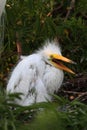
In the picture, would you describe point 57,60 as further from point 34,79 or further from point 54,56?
point 34,79

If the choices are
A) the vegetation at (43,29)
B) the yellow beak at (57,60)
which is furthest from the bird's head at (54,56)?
the vegetation at (43,29)

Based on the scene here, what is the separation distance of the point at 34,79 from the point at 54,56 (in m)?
0.24

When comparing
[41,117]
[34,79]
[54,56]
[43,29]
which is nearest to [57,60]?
[54,56]

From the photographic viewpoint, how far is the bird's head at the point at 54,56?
7.67ft

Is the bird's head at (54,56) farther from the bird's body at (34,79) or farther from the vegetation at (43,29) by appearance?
the vegetation at (43,29)

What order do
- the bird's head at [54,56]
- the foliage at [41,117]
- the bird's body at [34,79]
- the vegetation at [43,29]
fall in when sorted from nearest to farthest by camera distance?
1. the foliage at [41,117]
2. the bird's body at [34,79]
3. the bird's head at [54,56]
4. the vegetation at [43,29]

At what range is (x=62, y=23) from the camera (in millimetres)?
2727

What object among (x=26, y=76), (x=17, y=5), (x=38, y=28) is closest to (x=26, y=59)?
(x=26, y=76)

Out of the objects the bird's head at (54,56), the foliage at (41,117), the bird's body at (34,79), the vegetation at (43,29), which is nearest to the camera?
the foliage at (41,117)

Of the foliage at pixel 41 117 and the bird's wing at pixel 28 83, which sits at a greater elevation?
the foliage at pixel 41 117

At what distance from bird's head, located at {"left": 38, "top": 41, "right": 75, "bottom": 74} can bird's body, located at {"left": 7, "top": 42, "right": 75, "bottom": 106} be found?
0.02m

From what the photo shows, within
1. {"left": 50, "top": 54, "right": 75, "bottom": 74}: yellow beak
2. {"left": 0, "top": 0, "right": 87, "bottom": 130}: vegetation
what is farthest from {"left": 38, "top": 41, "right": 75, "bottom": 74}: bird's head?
{"left": 0, "top": 0, "right": 87, "bottom": 130}: vegetation

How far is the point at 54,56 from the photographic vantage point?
2363 mm

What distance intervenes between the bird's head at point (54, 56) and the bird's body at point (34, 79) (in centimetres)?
2
